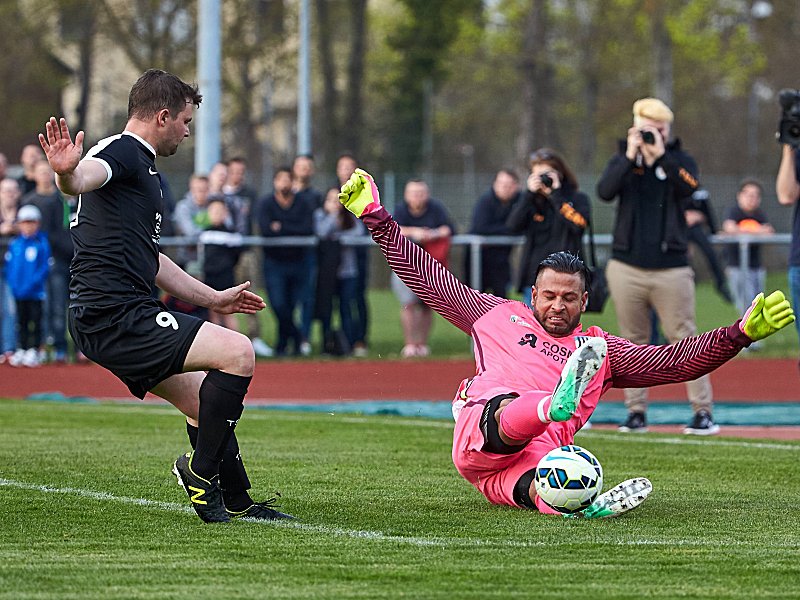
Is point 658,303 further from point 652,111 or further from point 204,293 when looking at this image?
point 204,293

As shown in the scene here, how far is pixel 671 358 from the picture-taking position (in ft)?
24.0

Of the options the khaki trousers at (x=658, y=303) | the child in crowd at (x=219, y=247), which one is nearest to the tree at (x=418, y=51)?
the child in crowd at (x=219, y=247)

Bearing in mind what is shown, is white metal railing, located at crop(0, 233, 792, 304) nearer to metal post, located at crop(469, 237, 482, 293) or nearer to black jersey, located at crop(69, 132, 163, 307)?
metal post, located at crop(469, 237, 482, 293)

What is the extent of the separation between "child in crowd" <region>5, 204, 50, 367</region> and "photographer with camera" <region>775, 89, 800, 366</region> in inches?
360

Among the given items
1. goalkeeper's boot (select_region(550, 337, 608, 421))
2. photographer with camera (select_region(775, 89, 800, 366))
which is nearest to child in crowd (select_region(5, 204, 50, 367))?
photographer with camera (select_region(775, 89, 800, 366))

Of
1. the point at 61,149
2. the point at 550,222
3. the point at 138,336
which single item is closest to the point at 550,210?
the point at 550,222

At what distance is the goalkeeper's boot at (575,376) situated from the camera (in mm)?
6340

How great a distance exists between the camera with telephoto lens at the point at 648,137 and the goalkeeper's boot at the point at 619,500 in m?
4.77

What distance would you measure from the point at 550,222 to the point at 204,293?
6.14 meters

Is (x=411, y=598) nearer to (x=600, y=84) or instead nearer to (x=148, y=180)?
(x=148, y=180)

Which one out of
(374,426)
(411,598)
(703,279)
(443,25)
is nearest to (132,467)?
(374,426)

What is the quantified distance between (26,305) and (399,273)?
33.0ft

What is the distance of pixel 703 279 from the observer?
37.0m

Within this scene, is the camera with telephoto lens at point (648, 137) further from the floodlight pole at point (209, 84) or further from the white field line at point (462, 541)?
the floodlight pole at point (209, 84)
